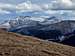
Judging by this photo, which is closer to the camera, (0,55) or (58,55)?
(0,55)

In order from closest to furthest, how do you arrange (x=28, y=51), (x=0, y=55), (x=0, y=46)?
(x=0, y=55), (x=28, y=51), (x=0, y=46)

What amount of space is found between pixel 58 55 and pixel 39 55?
18.0 ft

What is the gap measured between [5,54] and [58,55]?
489 inches

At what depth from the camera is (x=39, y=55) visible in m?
57.3

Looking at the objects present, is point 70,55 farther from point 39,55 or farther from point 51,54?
point 39,55

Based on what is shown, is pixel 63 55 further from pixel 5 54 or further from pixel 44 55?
pixel 5 54

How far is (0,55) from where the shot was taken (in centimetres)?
5538

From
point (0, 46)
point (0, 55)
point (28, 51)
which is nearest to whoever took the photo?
point (0, 55)

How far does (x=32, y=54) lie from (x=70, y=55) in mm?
10795

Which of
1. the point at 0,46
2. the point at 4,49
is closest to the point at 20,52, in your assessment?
the point at 4,49

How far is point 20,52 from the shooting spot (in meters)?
58.4

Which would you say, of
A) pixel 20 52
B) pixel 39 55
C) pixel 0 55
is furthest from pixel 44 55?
pixel 0 55

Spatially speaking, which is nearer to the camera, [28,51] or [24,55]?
[24,55]

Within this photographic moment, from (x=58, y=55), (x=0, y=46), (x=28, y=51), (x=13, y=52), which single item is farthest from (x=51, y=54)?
(x=0, y=46)
